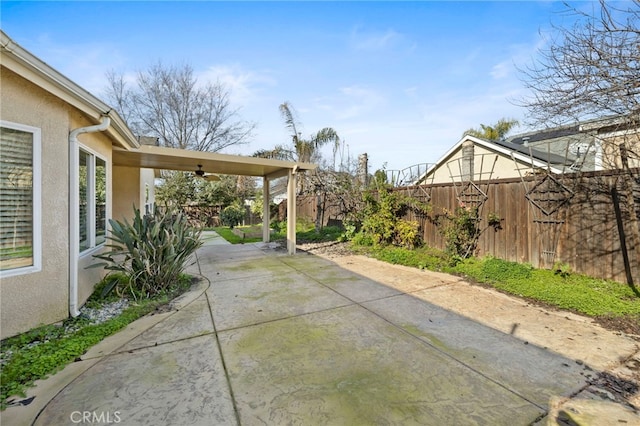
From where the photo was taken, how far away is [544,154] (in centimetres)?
1236

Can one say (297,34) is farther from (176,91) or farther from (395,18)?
(176,91)

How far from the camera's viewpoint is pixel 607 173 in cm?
459

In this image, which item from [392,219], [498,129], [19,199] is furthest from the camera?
[498,129]

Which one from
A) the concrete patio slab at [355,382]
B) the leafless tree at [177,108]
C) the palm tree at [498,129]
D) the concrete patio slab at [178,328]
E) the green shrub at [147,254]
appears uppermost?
the leafless tree at [177,108]

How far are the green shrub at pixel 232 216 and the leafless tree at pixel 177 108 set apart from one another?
6175 millimetres

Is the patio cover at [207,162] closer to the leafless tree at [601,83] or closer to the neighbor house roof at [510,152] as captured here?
the neighbor house roof at [510,152]

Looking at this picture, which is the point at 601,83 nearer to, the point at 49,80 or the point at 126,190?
the point at 49,80

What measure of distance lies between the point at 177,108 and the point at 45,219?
1933cm

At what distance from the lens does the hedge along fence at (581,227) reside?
438 cm

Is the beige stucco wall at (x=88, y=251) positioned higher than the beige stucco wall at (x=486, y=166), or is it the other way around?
the beige stucco wall at (x=486, y=166)

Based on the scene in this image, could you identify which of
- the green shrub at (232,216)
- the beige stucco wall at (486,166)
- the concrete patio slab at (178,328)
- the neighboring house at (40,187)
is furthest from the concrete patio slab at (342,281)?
the green shrub at (232,216)

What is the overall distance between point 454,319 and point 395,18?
709 centimetres

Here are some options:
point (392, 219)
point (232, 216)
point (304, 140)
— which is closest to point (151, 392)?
point (392, 219)

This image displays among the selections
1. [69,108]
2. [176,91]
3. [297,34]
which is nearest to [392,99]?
[297,34]
